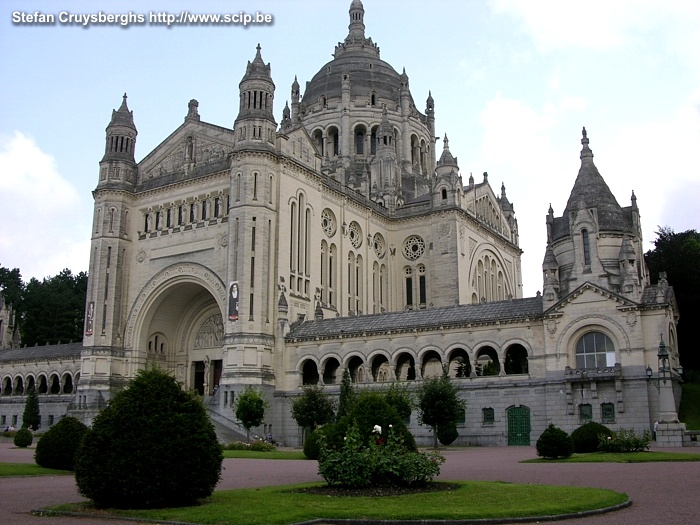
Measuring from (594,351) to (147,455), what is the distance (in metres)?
34.0

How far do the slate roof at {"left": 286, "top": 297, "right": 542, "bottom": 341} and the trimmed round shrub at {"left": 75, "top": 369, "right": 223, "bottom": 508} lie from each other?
32949mm

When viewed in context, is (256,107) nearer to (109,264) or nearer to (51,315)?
(109,264)

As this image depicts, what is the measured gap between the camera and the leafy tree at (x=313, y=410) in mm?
47250

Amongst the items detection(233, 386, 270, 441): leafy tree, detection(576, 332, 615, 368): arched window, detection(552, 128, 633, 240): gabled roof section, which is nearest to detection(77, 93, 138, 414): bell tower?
detection(233, 386, 270, 441): leafy tree

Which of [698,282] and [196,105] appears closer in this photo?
[698,282]

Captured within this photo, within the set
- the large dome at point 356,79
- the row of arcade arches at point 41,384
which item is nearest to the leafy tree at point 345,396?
the row of arcade arches at point 41,384

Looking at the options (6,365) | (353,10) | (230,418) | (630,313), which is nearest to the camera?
(630,313)

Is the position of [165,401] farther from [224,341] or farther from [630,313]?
[224,341]

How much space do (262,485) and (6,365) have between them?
66.6 metres

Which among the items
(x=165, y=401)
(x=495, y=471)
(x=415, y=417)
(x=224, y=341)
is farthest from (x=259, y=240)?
(x=165, y=401)

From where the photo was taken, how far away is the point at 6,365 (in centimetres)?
7938

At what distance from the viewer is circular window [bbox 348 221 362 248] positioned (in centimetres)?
6967

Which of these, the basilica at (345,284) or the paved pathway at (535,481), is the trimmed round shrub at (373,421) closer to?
the paved pathway at (535,481)

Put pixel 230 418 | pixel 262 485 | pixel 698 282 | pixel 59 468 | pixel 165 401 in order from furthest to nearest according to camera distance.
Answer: pixel 698 282 → pixel 230 418 → pixel 59 468 → pixel 262 485 → pixel 165 401
